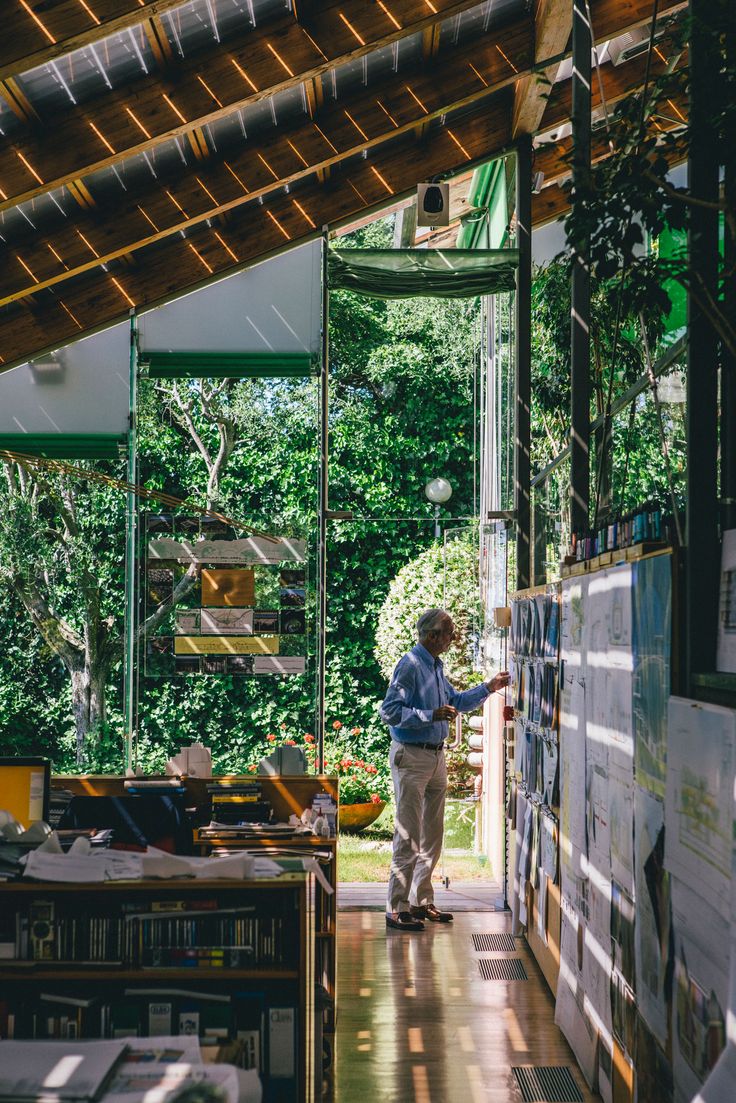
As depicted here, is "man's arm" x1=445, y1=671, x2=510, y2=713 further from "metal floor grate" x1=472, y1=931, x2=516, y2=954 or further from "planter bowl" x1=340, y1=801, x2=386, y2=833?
"planter bowl" x1=340, y1=801, x2=386, y2=833

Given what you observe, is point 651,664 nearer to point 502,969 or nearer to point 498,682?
point 502,969

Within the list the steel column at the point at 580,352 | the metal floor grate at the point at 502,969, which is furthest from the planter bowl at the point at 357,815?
the steel column at the point at 580,352

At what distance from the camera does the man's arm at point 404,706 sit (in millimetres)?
6246

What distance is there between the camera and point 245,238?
294 inches

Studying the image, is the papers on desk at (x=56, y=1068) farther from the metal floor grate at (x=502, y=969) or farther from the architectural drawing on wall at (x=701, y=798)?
the metal floor grate at (x=502, y=969)

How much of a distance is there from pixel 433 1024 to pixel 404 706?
1903 millimetres

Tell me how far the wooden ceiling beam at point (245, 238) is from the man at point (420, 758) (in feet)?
9.33

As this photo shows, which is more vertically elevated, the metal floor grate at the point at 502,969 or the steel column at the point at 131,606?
the steel column at the point at 131,606

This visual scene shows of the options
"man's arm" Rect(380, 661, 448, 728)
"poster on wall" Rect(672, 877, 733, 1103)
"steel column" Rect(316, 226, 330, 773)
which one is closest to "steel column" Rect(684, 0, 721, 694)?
"poster on wall" Rect(672, 877, 733, 1103)

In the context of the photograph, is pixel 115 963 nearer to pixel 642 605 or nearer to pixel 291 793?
pixel 642 605

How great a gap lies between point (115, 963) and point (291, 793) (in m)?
2.33

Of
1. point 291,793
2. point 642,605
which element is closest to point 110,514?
point 291,793

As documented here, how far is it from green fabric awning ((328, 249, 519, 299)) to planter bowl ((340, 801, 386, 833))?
4204 millimetres

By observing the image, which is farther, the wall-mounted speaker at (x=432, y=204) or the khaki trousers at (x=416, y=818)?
the wall-mounted speaker at (x=432, y=204)
